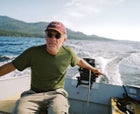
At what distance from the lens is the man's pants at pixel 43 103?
2055mm

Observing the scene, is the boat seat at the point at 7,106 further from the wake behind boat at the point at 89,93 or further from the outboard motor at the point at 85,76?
the outboard motor at the point at 85,76

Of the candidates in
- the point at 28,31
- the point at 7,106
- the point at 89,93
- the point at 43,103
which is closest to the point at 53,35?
the point at 43,103

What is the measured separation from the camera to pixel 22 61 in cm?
225

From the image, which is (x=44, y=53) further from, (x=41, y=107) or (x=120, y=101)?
(x=120, y=101)

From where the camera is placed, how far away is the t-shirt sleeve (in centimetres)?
223

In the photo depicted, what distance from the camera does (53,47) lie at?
229cm

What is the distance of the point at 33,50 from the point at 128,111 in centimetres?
155

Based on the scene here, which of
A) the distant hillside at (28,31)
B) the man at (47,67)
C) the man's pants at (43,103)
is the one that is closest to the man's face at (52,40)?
the man at (47,67)

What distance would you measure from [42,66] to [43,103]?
0.39 metres

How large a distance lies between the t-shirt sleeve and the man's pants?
298 millimetres

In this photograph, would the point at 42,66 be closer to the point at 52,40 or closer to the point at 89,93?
the point at 52,40

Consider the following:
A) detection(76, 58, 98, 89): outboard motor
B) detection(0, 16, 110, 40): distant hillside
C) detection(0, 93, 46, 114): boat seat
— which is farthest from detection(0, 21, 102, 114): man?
detection(0, 16, 110, 40): distant hillside

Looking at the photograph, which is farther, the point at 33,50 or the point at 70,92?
the point at 70,92

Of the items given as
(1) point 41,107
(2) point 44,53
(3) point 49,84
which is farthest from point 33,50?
(1) point 41,107
